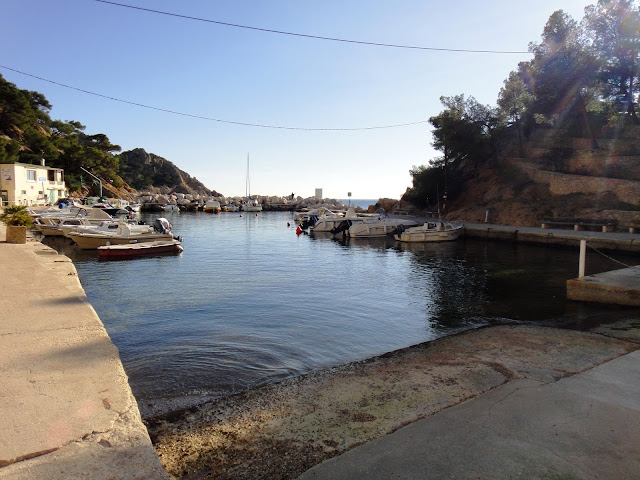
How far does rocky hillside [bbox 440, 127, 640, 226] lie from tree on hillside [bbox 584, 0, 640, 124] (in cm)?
389

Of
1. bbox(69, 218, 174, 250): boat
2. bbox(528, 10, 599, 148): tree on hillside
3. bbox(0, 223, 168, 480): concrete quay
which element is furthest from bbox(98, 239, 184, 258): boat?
bbox(528, 10, 599, 148): tree on hillside

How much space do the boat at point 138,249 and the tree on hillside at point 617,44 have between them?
36.1 metres

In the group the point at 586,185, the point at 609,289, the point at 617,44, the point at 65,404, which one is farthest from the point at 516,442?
the point at 617,44

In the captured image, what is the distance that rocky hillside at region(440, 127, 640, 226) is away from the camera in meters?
32.2

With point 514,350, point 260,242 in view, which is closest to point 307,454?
point 514,350

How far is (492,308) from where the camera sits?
13.7m

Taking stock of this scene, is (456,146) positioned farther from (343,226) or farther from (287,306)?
(287,306)

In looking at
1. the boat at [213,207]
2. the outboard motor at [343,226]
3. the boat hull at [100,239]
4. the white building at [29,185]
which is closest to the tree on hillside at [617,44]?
the outboard motor at [343,226]

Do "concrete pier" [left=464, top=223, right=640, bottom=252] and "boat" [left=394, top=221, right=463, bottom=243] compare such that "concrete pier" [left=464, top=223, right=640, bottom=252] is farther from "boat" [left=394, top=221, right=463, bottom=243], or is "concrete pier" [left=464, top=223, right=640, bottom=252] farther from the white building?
the white building

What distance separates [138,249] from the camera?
84.9 ft

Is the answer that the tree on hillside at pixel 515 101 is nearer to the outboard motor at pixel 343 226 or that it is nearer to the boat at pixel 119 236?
the outboard motor at pixel 343 226

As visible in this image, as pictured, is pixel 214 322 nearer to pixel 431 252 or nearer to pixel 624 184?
pixel 431 252

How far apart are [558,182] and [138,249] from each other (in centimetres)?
3186

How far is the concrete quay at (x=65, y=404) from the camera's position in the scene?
3236 mm
